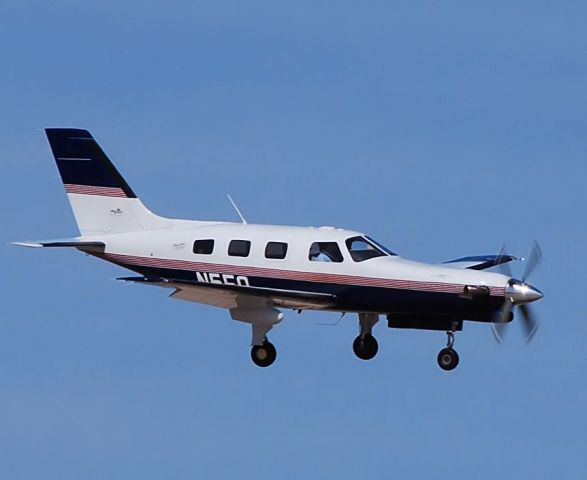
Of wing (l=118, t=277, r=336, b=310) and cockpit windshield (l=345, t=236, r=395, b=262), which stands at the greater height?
cockpit windshield (l=345, t=236, r=395, b=262)

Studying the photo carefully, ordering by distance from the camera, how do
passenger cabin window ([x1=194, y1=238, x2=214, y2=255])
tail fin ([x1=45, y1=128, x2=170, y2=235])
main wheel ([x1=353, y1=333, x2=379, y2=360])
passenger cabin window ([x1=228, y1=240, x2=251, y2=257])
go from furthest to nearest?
tail fin ([x1=45, y1=128, x2=170, y2=235])
main wheel ([x1=353, y1=333, x2=379, y2=360])
passenger cabin window ([x1=194, y1=238, x2=214, y2=255])
passenger cabin window ([x1=228, y1=240, x2=251, y2=257])

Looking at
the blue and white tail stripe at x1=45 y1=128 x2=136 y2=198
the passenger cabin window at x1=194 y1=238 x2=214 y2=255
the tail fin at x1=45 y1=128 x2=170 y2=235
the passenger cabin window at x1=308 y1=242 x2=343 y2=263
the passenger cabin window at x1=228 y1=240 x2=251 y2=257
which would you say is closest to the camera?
the passenger cabin window at x1=308 y1=242 x2=343 y2=263

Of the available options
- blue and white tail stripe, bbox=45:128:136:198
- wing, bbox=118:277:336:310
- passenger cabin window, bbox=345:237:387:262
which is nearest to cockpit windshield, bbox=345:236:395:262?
passenger cabin window, bbox=345:237:387:262

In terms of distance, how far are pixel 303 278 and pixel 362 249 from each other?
201 centimetres

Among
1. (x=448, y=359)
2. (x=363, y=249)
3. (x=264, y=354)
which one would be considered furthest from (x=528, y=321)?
(x=264, y=354)

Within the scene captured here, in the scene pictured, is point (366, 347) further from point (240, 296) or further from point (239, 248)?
point (239, 248)

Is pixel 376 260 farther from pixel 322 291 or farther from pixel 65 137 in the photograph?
pixel 65 137

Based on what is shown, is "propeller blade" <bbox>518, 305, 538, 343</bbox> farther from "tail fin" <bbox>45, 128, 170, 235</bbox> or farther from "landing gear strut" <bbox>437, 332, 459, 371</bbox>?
"tail fin" <bbox>45, 128, 170, 235</bbox>

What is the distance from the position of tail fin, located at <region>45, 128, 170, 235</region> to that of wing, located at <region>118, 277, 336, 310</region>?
13.3 ft

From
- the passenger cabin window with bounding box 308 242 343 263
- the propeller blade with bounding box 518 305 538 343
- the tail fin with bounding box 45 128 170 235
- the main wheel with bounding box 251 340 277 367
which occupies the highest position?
the tail fin with bounding box 45 128 170 235

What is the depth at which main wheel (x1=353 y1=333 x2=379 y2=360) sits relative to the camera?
59.1m

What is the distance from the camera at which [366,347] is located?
2329 inches

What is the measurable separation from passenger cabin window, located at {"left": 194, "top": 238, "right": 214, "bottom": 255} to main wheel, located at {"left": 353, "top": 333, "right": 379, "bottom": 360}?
5.53 m

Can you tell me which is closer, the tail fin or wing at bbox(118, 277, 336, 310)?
wing at bbox(118, 277, 336, 310)
